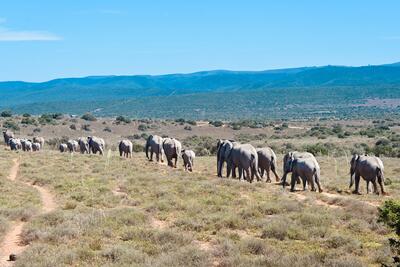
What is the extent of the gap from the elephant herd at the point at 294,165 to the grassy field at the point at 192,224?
91 centimetres

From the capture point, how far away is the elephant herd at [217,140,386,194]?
24.5 meters

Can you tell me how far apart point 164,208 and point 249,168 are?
10.1 meters

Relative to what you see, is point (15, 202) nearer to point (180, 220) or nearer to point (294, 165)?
point (180, 220)

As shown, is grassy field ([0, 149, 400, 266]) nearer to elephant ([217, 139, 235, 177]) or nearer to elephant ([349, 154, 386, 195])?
elephant ([349, 154, 386, 195])

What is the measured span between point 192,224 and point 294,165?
862 cm

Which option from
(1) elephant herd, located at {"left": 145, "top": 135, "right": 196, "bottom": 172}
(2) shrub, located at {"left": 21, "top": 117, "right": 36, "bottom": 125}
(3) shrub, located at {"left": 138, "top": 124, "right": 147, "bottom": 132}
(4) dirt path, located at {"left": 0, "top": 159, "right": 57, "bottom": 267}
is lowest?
(3) shrub, located at {"left": 138, "top": 124, "right": 147, "bottom": 132}

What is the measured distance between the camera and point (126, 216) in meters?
18.0

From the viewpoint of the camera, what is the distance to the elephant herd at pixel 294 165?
24.5 metres

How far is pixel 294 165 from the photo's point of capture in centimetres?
2480

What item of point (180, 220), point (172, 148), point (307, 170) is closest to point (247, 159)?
point (307, 170)

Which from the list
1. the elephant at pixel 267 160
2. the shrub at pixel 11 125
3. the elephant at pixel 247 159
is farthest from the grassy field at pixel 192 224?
the shrub at pixel 11 125

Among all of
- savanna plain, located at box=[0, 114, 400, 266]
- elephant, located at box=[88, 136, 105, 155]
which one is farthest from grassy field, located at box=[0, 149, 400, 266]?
elephant, located at box=[88, 136, 105, 155]

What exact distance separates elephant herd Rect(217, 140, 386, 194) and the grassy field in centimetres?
91

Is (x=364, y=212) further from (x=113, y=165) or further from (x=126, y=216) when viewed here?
(x=113, y=165)
